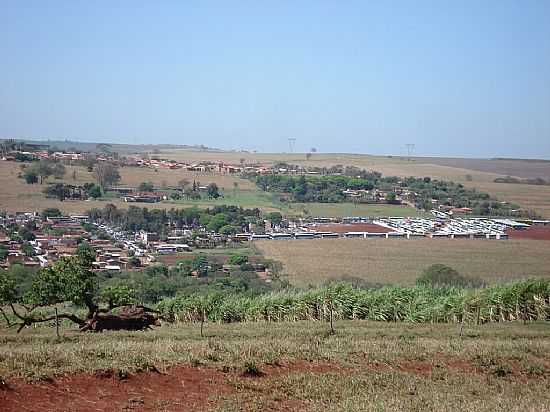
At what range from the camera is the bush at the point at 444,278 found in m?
29.4

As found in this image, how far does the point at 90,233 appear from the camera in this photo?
3722 centimetres

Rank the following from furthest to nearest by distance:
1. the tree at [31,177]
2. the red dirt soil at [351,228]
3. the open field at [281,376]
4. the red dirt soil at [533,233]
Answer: the tree at [31,177], the red dirt soil at [351,228], the red dirt soil at [533,233], the open field at [281,376]

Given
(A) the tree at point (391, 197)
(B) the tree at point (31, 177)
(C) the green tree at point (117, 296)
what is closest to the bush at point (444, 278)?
(C) the green tree at point (117, 296)

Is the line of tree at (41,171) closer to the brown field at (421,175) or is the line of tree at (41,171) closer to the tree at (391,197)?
the brown field at (421,175)

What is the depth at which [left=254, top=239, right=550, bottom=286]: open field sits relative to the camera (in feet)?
102

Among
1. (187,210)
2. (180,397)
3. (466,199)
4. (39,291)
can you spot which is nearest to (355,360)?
(180,397)

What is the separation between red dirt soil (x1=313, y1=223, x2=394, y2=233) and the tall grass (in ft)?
56.7

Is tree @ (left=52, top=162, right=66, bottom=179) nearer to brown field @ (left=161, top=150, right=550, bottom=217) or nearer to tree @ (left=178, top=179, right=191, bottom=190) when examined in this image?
tree @ (left=178, top=179, right=191, bottom=190)

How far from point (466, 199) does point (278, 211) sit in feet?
46.4

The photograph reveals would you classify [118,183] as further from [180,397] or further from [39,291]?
[180,397]

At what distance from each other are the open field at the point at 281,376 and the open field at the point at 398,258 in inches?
619

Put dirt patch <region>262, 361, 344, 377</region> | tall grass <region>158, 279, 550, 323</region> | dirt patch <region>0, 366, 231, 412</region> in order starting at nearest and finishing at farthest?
dirt patch <region>0, 366, 231, 412</region> < dirt patch <region>262, 361, 344, 377</region> < tall grass <region>158, 279, 550, 323</region>

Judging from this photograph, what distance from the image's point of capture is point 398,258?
3447 cm

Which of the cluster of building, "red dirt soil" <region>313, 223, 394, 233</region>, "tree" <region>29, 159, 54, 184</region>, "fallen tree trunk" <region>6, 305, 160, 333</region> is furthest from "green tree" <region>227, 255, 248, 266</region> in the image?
"tree" <region>29, 159, 54, 184</region>
